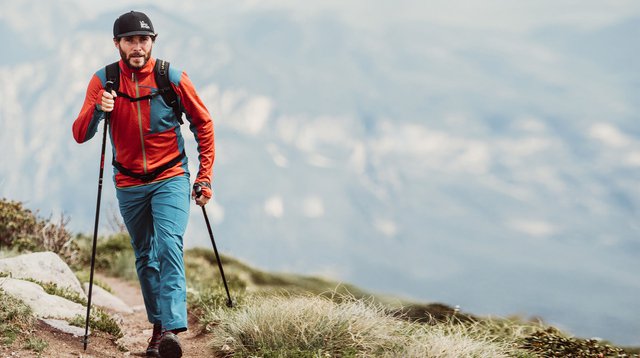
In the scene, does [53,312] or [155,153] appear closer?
[155,153]

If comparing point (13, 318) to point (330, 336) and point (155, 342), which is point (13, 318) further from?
point (330, 336)

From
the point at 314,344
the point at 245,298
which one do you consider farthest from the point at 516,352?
the point at 245,298

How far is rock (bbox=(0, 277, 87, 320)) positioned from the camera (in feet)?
26.0

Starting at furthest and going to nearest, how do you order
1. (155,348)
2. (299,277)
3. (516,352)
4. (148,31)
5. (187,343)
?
(299,277) → (187,343) → (516,352) → (155,348) → (148,31)

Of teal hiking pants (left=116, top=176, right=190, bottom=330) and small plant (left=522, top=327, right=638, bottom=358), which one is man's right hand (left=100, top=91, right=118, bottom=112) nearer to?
teal hiking pants (left=116, top=176, right=190, bottom=330)

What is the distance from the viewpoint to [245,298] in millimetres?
9344

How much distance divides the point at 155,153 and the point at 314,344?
7.34 feet

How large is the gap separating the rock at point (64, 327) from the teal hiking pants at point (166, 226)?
40.1 inches

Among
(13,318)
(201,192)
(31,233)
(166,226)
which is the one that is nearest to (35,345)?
(13,318)

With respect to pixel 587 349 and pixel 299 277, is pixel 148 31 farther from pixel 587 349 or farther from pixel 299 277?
pixel 299 277

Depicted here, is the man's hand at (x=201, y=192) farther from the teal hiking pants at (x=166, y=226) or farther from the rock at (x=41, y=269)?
the rock at (x=41, y=269)

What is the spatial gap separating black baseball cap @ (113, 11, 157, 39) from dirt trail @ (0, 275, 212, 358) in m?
2.84

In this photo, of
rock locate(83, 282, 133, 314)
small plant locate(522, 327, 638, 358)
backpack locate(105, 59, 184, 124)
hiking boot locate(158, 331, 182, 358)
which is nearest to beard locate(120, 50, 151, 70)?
backpack locate(105, 59, 184, 124)

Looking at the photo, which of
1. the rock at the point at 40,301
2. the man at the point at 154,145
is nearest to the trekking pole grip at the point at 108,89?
the man at the point at 154,145
